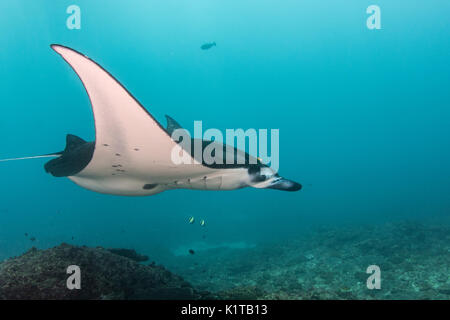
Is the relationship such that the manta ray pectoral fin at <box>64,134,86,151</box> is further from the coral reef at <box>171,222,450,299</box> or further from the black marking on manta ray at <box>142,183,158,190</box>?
the coral reef at <box>171,222,450,299</box>

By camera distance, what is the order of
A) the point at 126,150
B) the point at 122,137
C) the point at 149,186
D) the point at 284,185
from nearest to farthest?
the point at 122,137, the point at 126,150, the point at 284,185, the point at 149,186

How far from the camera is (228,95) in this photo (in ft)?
229

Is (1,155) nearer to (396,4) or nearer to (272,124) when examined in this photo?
(272,124)

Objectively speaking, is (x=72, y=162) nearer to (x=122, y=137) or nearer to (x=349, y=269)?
(x=122, y=137)

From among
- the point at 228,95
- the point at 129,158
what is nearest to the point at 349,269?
the point at 129,158

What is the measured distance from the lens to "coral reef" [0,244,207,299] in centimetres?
308

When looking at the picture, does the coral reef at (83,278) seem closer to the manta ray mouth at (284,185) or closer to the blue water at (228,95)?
the manta ray mouth at (284,185)

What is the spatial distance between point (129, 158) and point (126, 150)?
0.61 feet

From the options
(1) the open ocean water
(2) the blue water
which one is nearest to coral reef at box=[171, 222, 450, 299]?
(1) the open ocean water

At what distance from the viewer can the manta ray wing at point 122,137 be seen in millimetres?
2176

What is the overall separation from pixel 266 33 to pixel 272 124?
101 feet

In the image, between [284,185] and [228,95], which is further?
[228,95]

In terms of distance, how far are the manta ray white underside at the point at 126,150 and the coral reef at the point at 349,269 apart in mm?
1979
